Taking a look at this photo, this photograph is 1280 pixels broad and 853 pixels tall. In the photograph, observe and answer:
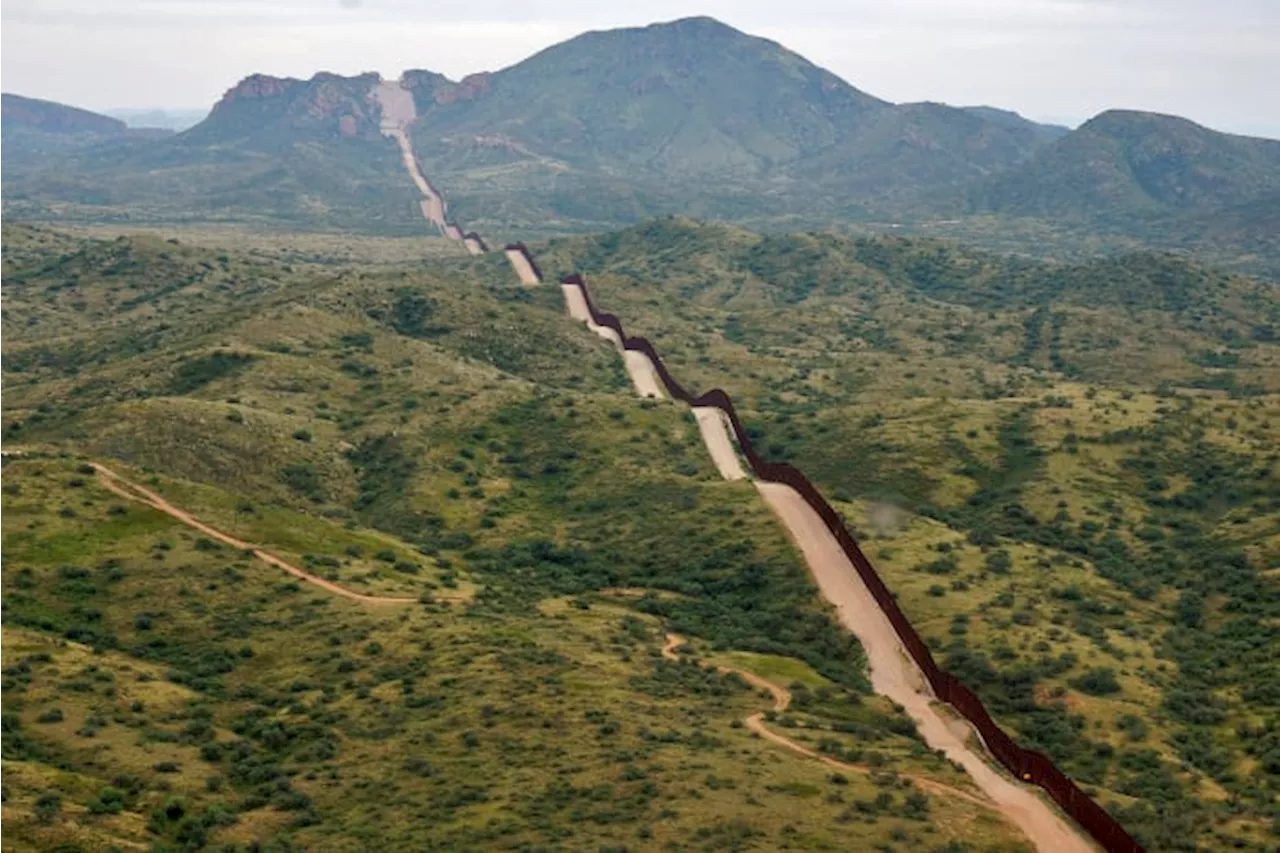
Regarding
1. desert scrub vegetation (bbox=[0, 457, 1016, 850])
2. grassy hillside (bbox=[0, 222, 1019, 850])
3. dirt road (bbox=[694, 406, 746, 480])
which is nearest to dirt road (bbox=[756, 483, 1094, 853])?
grassy hillside (bbox=[0, 222, 1019, 850])

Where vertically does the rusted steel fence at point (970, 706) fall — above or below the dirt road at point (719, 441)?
below

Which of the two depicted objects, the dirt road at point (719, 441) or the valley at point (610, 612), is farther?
the dirt road at point (719, 441)

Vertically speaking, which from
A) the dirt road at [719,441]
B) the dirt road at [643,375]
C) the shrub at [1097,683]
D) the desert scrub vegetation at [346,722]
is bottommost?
the desert scrub vegetation at [346,722]

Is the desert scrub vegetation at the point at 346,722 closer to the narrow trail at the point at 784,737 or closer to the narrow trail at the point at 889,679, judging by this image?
the narrow trail at the point at 784,737

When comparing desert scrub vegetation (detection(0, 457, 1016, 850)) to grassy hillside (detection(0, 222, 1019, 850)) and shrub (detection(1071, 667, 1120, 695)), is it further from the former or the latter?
shrub (detection(1071, 667, 1120, 695))

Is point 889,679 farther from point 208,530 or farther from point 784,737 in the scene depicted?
point 208,530

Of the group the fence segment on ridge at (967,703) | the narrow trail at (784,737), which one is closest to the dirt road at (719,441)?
the fence segment on ridge at (967,703)
